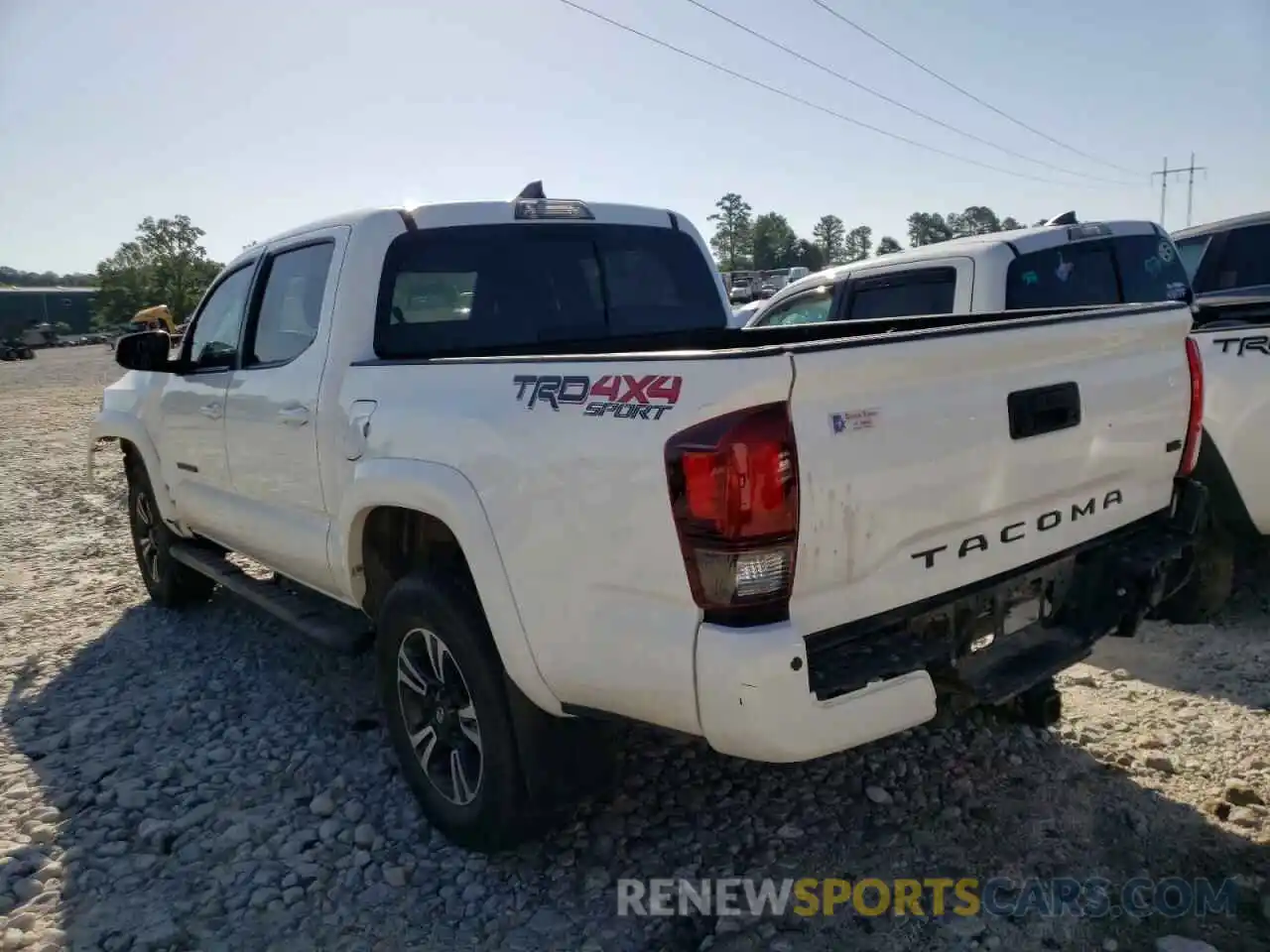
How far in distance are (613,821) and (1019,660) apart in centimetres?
142

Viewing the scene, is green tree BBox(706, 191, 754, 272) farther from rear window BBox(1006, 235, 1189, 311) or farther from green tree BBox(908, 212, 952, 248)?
rear window BBox(1006, 235, 1189, 311)

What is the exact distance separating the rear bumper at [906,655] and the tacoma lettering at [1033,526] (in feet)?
0.36

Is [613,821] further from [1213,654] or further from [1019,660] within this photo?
[1213,654]

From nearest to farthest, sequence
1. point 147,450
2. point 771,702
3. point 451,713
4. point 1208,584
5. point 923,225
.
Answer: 1. point 771,702
2. point 451,713
3. point 1208,584
4. point 147,450
5. point 923,225

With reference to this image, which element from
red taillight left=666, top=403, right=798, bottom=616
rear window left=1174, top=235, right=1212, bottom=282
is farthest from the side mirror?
rear window left=1174, top=235, right=1212, bottom=282

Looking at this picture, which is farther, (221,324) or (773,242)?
(773,242)

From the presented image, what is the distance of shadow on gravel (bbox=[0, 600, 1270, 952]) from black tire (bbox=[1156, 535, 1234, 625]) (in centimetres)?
154

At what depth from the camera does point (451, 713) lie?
2990 mm

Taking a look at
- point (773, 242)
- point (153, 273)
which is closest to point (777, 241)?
point (773, 242)

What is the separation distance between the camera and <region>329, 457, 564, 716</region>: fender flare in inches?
99.7

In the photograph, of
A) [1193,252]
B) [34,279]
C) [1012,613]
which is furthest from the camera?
[34,279]

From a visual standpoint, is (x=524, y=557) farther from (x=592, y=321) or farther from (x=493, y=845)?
(x=592, y=321)

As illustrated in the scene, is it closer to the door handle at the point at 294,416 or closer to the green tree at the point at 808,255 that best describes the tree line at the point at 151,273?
the green tree at the point at 808,255

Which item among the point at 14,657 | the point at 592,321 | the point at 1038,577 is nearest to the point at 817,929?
the point at 1038,577
